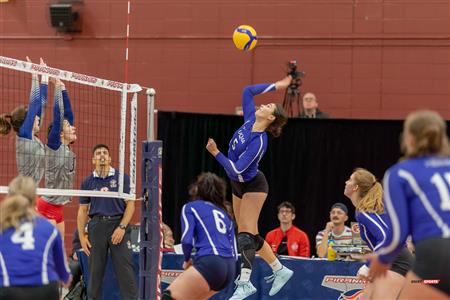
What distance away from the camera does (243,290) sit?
10.0 m

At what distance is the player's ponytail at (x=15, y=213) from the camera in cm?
586

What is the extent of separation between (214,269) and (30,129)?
2.77 metres

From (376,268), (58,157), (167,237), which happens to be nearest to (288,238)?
(167,237)

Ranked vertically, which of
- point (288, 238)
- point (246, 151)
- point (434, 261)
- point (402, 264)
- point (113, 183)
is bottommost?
point (288, 238)

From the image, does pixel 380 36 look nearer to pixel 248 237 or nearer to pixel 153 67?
pixel 153 67

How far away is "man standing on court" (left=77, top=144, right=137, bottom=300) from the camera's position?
33.7ft

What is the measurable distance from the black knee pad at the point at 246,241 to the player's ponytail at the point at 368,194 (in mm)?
1858

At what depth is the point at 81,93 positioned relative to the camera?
44.6 feet

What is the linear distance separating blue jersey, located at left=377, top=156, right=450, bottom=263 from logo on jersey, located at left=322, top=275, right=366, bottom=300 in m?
5.08

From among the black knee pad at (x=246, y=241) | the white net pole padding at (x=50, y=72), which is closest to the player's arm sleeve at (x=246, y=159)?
the black knee pad at (x=246, y=241)

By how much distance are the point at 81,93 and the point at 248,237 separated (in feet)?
16.5

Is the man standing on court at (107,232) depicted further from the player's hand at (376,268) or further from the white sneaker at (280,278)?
the player's hand at (376,268)

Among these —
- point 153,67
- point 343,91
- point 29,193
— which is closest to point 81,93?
point 153,67

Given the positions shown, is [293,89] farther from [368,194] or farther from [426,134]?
[426,134]
